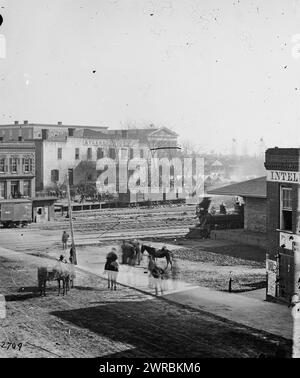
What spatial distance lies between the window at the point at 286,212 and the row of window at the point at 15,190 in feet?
103

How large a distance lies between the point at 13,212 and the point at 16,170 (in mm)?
5497

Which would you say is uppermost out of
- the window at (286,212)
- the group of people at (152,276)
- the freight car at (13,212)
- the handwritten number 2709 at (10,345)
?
the window at (286,212)

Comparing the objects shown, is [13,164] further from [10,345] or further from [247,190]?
[10,345]

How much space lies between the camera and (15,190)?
157 ft

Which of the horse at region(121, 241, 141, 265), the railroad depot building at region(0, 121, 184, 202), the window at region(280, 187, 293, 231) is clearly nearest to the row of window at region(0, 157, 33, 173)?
the railroad depot building at region(0, 121, 184, 202)

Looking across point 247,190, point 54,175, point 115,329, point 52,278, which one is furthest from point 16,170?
point 115,329

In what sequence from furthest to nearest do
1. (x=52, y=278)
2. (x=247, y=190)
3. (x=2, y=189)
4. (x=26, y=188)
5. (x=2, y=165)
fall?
(x=26, y=188) → (x=2, y=165) → (x=2, y=189) → (x=247, y=190) → (x=52, y=278)

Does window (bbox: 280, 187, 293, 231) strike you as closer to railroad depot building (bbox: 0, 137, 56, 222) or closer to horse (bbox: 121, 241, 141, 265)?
horse (bbox: 121, 241, 141, 265)

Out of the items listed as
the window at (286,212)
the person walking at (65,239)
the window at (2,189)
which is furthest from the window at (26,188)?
the window at (286,212)

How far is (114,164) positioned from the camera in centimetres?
6016

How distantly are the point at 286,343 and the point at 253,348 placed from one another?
112 centimetres

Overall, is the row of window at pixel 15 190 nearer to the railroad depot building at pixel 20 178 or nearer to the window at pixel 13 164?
the railroad depot building at pixel 20 178

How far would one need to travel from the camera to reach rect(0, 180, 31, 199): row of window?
46906 millimetres

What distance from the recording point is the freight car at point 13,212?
144ft
